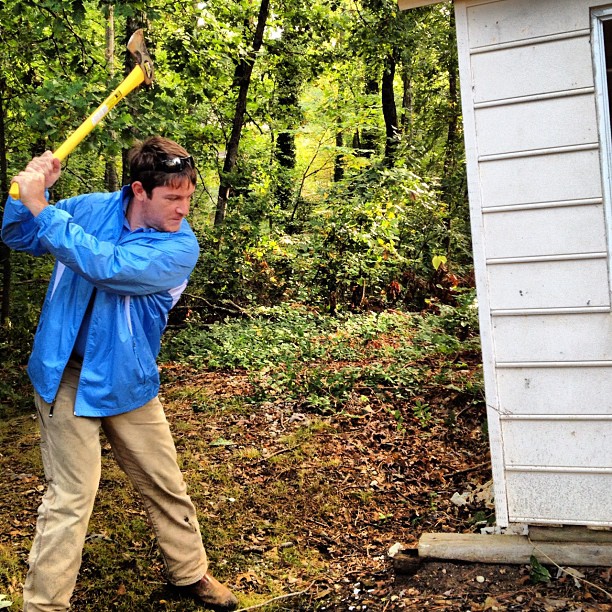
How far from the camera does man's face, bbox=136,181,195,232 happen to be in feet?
8.91

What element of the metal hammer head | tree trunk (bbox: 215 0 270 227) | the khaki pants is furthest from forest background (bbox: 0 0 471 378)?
the khaki pants

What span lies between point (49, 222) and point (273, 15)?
10.6 m

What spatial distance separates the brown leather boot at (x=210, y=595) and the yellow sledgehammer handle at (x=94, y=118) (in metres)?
2.00

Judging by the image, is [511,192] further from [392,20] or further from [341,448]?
[392,20]

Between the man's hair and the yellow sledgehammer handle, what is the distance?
0.84 feet

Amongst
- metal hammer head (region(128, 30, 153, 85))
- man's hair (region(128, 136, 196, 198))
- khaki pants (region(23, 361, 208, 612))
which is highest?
metal hammer head (region(128, 30, 153, 85))

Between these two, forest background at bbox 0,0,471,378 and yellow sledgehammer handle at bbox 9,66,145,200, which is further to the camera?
forest background at bbox 0,0,471,378

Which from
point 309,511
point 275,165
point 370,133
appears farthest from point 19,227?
point 370,133

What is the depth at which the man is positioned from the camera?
2521mm

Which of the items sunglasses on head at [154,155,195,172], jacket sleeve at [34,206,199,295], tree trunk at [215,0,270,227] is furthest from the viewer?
tree trunk at [215,0,270,227]

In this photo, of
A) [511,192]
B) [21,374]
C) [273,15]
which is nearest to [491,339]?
[511,192]

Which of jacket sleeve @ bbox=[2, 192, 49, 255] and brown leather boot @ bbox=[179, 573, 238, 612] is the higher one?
jacket sleeve @ bbox=[2, 192, 49, 255]

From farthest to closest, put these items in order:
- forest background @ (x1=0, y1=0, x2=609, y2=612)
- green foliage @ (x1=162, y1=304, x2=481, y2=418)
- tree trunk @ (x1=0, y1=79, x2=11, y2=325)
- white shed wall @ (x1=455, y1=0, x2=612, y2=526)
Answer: tree trunk @ (x1=0, y1=79, x2=11, y2=325)
green foliage @ (x1=162, y1=304, x2=481, y2=418)
forest background @ (x1=0, y1=0, x2=609, y2=612)
white shed wall @ (x1=455, y1=0, x2=612, y2=526)

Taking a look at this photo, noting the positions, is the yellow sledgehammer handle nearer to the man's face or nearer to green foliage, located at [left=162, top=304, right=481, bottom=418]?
the man's face
